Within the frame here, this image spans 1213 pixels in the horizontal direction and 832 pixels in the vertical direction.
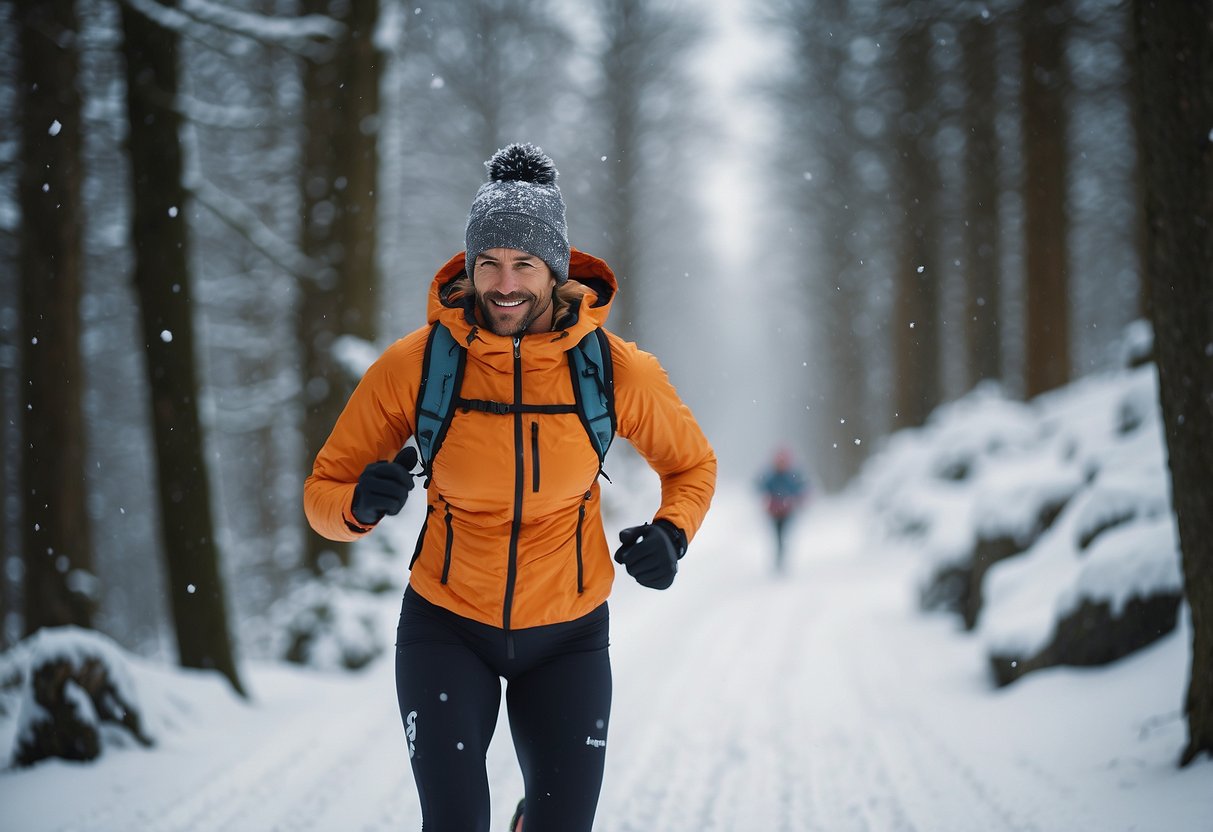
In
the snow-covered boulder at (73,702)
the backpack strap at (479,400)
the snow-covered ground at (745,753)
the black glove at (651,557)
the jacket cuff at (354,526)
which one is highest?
the backpack strap at (479,400)

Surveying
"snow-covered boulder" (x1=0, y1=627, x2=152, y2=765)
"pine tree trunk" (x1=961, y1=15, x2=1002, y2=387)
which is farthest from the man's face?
"pine tree trunk" (x1=961, y1=15, x2=1002, y2=387)

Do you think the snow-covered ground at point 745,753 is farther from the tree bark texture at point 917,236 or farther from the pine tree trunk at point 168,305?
the tree bark texture at point 917,236

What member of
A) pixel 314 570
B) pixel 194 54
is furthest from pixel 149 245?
pixel 194 54

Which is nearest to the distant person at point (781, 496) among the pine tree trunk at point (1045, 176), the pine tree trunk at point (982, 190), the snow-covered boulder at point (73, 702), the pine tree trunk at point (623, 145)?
the pine tree trunk at point (1045, 176)

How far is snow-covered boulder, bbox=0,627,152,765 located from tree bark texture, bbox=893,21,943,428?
14745mm

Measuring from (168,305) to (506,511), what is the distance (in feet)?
15.5

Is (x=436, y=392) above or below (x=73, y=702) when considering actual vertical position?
above

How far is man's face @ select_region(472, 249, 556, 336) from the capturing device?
2.55 m

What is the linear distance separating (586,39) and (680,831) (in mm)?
16207

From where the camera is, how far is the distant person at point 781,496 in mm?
12945

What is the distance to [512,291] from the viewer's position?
256 cm

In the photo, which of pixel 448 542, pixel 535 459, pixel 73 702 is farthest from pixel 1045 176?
pixel 73 702

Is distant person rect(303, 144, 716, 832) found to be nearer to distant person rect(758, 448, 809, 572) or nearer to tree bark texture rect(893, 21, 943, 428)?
distant person rect(758, 448, 809, 572)

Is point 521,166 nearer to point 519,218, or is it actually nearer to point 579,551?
point 519,218
